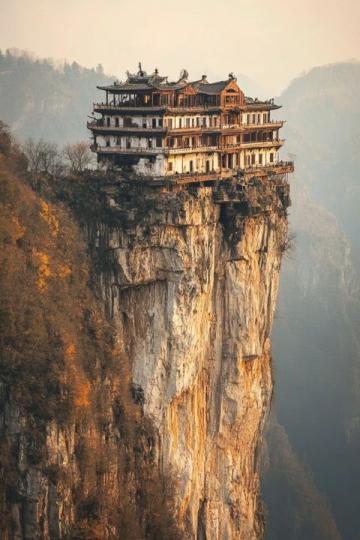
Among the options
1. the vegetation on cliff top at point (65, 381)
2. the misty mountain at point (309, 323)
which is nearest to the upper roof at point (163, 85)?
the vegetation on cliff top at point (65, 381)

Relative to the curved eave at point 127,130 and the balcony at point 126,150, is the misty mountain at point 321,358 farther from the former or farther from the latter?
the curved eave at point 127,130

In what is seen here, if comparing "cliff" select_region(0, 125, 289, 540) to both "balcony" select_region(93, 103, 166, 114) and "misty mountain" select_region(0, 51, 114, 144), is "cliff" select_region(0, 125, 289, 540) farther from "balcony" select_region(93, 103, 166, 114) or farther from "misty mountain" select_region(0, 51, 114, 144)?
"misty mountain" select_region(0, 51, 114, 144)

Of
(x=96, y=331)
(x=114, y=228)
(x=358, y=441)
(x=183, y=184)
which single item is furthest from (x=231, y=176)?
(x=358, y=441)

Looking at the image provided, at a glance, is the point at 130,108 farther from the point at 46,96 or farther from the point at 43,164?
the point at 46,96

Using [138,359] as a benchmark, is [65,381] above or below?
below

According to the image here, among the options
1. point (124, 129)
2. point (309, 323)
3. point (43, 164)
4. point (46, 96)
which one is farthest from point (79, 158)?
point (46, 96)

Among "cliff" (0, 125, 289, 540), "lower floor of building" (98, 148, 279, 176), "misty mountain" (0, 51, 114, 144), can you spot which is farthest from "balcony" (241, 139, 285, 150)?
"misty mountain" (0, 51, 114, 144)
